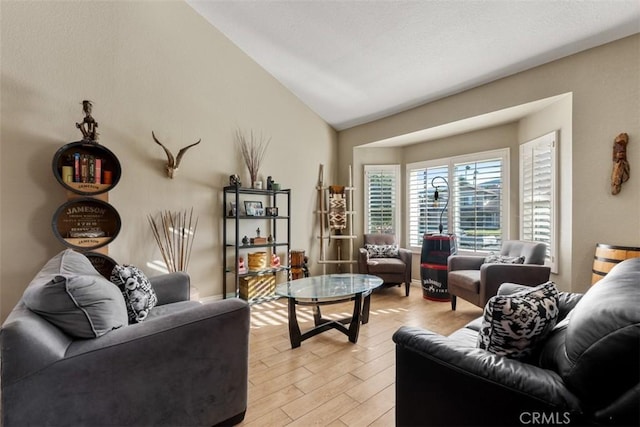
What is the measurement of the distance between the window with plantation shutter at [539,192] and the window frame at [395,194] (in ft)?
5.74

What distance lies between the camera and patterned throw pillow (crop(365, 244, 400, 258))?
172 inches

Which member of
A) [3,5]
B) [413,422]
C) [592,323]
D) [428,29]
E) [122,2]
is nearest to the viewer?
[592,323]

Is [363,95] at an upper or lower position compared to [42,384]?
upper

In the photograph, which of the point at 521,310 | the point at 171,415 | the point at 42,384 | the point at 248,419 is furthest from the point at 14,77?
the point at 521,310

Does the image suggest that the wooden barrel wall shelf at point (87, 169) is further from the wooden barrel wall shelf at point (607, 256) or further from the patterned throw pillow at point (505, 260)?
the wooden barrel wall shelf at point (607, 256)

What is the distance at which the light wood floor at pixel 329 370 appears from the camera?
1647mm

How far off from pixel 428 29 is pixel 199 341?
3272 millimetres

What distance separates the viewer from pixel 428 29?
9.14 ft

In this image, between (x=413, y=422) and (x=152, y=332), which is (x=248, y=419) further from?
(x=413, y=422)

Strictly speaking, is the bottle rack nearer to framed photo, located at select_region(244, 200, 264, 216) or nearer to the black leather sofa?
framed photo, located at select_region(244, 200, 264, 216)

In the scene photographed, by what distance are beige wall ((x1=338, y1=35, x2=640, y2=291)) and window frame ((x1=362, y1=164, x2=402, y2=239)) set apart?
73.5 inches

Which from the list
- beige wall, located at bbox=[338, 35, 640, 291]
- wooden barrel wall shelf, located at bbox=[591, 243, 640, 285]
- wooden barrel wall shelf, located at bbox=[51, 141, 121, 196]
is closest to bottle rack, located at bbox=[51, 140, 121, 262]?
wooden barrel wall shelf, located at bbox=[51, 141, 121, 196]

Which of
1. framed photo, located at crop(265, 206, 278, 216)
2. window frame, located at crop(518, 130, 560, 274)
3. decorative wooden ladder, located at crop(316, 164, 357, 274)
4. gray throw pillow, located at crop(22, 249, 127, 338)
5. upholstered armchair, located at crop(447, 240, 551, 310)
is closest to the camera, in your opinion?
gray throw pillow, located at crop(22, 249, 127, 338)

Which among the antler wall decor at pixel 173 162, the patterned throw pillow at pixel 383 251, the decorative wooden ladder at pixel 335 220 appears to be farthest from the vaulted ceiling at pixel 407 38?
the patterned throw pillow at pixel 383 251
